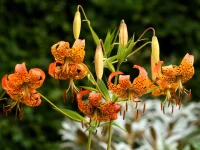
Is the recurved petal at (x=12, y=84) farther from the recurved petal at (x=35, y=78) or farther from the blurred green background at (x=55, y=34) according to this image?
the blurred green background at (x=55, y=34)

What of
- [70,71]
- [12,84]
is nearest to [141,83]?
[70,71]

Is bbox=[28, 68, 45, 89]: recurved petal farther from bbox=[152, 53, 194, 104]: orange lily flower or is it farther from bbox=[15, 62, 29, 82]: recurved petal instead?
bbox=[152, 53, 194, 104]: orange lily flower

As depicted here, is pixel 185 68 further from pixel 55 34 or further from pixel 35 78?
pixel 55 34

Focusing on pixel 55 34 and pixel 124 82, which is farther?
pixel 55 34

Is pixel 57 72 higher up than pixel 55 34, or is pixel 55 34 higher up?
pixel 55 34

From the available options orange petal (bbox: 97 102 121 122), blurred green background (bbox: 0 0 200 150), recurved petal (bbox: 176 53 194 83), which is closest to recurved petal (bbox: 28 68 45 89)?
orange petal (bbox: 97 102 121 122)

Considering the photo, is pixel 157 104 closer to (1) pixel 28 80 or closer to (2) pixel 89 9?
(2) pixel 89 9
